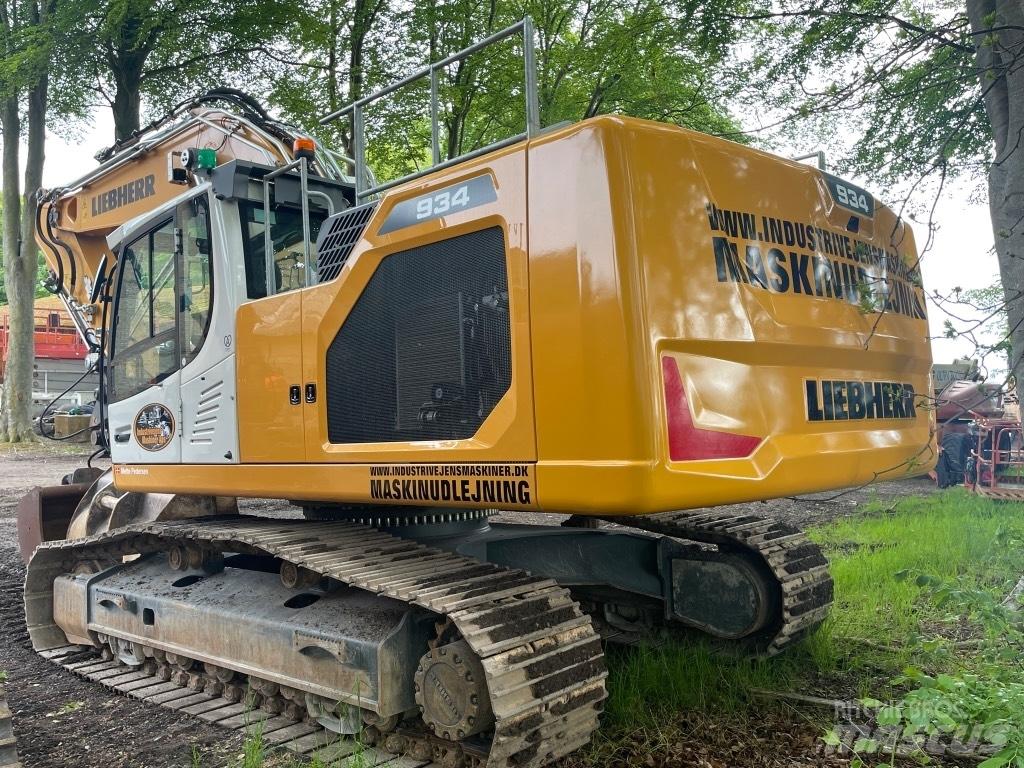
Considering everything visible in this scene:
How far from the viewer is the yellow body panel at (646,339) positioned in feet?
10.1

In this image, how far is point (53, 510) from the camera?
646 cm

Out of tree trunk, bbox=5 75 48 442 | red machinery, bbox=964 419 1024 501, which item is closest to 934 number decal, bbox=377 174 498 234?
red machinery, bbox=964 419 1024 501

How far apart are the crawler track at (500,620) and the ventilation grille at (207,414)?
55 cm

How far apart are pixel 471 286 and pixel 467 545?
1.62m

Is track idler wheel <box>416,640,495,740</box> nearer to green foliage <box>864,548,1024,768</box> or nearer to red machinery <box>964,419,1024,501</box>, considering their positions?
green foliage <box>864,548,1024,768</box>

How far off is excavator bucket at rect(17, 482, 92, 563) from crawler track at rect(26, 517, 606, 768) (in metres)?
2.67

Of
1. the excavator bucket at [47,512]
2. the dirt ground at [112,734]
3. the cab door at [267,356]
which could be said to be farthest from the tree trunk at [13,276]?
the cab door at [267,356]

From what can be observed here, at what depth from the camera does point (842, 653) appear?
4648 millimetres

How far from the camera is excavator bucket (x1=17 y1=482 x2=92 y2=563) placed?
640 centimetres

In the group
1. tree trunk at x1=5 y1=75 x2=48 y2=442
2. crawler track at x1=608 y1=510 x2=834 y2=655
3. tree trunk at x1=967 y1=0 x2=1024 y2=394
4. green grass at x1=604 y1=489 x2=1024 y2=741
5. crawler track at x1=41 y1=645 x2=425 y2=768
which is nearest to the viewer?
crawler track at x1=41 y1=645 x2=425 y2=768

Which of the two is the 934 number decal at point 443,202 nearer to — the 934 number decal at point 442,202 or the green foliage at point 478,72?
the 934 number decal at point 442,202

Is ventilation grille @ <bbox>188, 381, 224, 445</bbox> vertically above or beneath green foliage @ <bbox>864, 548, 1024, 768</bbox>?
above

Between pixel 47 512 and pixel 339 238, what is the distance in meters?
3.78

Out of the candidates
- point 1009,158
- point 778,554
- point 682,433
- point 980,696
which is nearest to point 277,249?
point 682,433
